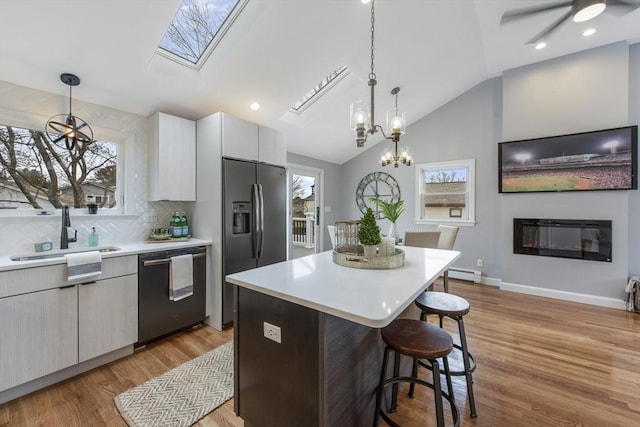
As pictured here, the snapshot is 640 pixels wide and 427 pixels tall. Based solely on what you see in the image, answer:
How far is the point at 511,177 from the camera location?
4008 mm

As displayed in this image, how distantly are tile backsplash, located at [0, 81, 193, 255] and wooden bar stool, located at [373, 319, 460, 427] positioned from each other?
269cm

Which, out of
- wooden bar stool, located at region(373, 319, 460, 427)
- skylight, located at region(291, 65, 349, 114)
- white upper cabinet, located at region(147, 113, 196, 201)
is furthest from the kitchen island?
skylight, located at region(291, 65, 349, 114)

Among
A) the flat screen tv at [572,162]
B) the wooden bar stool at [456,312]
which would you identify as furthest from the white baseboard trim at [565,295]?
the wooden bar stool at [456,312]

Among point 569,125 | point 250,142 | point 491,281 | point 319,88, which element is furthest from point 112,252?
point 569,125

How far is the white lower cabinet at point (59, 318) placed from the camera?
1.72 metres

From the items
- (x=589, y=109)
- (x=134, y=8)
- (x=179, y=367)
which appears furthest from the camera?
(x=589, y=109)

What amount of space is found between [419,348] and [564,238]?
3.81 metres

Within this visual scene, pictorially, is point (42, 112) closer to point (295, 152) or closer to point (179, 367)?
point (179, 367)

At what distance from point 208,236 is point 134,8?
201 cm

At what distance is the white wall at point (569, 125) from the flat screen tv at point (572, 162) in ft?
0.35

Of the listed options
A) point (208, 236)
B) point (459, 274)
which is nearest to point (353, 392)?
point (208, 236)

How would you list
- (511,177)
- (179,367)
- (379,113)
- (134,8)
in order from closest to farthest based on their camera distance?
(134,8), (179,367), (511,177), (379,113)

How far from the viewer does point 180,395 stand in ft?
5.94

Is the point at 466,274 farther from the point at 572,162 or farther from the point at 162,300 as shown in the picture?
the point at 162,300
